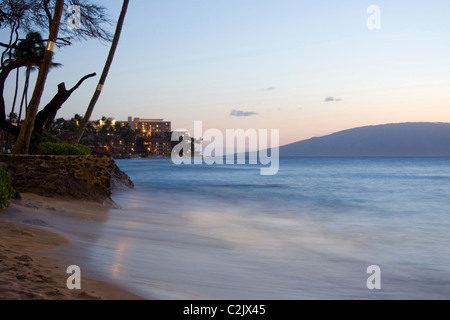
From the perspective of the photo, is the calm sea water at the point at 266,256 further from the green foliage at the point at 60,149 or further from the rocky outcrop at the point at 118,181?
the rocky outcrop at the point at 118,181

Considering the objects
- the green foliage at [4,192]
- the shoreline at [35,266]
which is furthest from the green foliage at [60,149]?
the green foliage at [4,192]

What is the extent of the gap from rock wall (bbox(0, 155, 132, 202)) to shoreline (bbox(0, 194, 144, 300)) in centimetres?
404

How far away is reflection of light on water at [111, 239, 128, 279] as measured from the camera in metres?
5.44

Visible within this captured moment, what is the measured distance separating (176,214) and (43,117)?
7337mm

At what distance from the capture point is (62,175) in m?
12.9

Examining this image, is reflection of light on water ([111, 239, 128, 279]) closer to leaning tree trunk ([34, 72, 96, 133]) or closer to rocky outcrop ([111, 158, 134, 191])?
leaning tree trunk ([34, 72, 96, 133])

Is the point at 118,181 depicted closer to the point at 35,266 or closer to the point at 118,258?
the point at 118,258

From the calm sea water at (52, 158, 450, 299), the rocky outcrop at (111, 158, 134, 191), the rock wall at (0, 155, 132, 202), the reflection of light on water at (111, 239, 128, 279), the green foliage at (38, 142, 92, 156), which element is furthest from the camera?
the rocky outcrop at (111, 158, 134, 191)

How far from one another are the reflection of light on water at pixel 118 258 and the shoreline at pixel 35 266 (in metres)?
0.38

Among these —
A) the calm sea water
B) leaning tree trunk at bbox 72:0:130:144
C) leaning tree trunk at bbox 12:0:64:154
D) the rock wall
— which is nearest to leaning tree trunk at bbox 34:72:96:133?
leaning tree trunk at bbox 72:0:130:144

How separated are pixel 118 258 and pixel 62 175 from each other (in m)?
7.38

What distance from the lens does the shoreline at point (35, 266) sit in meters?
3.91
